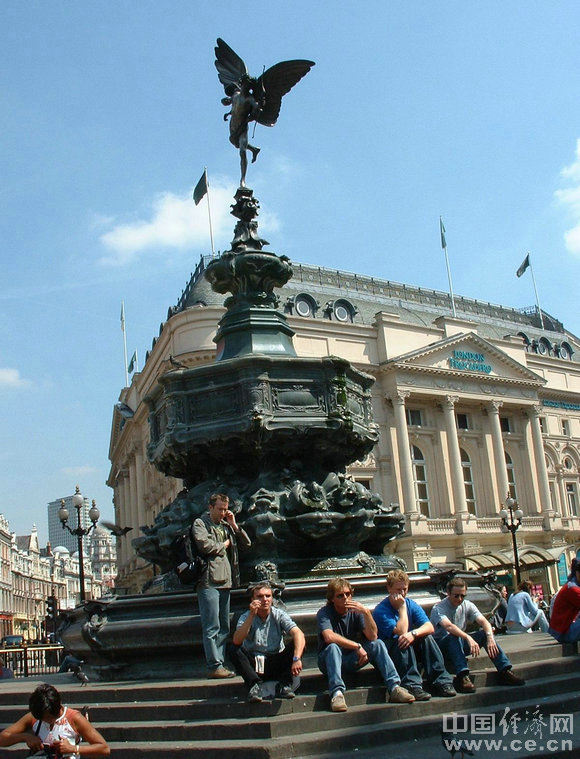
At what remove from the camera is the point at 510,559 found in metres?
45.1

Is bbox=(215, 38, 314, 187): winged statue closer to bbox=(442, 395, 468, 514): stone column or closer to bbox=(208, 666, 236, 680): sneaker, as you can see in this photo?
bbox=(208, 666, 236, 680): sneaker

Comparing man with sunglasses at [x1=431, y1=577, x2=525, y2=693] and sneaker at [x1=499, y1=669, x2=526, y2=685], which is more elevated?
man with sunglasses at [x1=431, y1=577, x2=525, y2=693]

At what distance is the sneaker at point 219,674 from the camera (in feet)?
22.5

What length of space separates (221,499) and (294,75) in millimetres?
6532

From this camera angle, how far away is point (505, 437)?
2281 inches

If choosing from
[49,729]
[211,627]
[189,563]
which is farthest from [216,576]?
[49,729]

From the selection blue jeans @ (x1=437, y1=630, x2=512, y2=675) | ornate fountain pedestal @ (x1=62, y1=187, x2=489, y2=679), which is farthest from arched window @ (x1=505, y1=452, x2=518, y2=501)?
blue jeans @ (x1=437, y1=630, x2=512, y2=675)

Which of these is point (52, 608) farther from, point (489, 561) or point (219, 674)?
point (489, 561)

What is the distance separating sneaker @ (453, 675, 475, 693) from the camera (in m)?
6.53

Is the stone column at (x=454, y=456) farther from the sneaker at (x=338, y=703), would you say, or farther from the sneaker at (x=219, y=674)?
the sneaker at (x=338, y=703)

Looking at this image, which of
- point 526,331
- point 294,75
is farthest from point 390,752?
point 526,331

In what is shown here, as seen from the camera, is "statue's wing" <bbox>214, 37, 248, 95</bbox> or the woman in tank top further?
"statue's wing" <bbox>214, 37, 248, 95</bbox>

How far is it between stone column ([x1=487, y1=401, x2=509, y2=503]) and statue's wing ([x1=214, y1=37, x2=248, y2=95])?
46937 mm

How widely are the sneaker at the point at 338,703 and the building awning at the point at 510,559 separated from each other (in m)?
34.8
